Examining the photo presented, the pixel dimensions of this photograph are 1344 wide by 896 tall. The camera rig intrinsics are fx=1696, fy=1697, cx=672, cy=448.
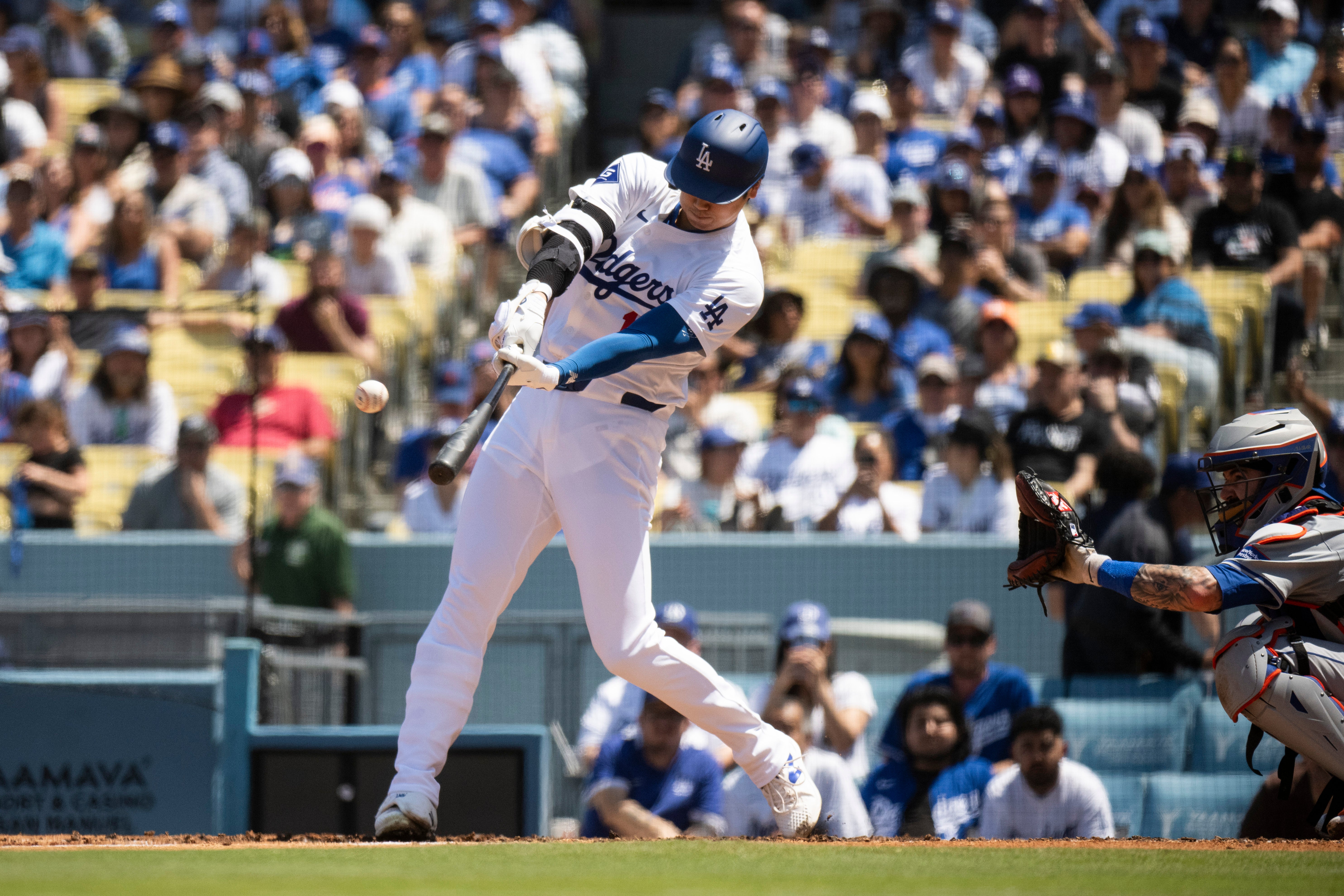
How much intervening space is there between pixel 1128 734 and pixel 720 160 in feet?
11.4

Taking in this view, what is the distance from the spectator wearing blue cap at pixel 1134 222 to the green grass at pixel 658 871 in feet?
18.6

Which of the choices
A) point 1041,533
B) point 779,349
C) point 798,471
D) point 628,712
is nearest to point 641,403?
point 1041,533

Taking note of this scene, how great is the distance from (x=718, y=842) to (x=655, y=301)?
1684 mm

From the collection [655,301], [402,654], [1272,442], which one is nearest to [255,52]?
[402,654]

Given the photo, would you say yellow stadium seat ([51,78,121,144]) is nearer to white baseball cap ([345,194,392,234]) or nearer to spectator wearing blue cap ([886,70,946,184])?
white baseball cap ([345,194,392,234])

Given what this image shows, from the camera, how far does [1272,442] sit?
509cm

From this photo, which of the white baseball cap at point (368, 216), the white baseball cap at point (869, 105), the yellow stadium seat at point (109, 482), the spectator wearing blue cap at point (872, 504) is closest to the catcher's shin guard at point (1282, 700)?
the spectator wearing blue cap at point (872, 504)

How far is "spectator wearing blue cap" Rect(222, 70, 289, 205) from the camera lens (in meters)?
11.7

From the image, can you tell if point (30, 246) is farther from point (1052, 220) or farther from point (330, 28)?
point (1052, 220)

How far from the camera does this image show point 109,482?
30.7 feet

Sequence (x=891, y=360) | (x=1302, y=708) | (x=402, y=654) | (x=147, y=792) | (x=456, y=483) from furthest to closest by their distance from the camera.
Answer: (x=891, y=360), (x=456, y=483), (x=402, y=654), (x=147, y=792), (x=1302, y=708)

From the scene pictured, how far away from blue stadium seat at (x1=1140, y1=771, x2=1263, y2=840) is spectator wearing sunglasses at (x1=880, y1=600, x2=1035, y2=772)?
24.8 inches

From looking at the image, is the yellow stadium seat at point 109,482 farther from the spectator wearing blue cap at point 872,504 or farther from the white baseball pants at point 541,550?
the white baseball pants at point 541,550

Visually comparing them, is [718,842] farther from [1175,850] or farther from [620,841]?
[1175,850]
